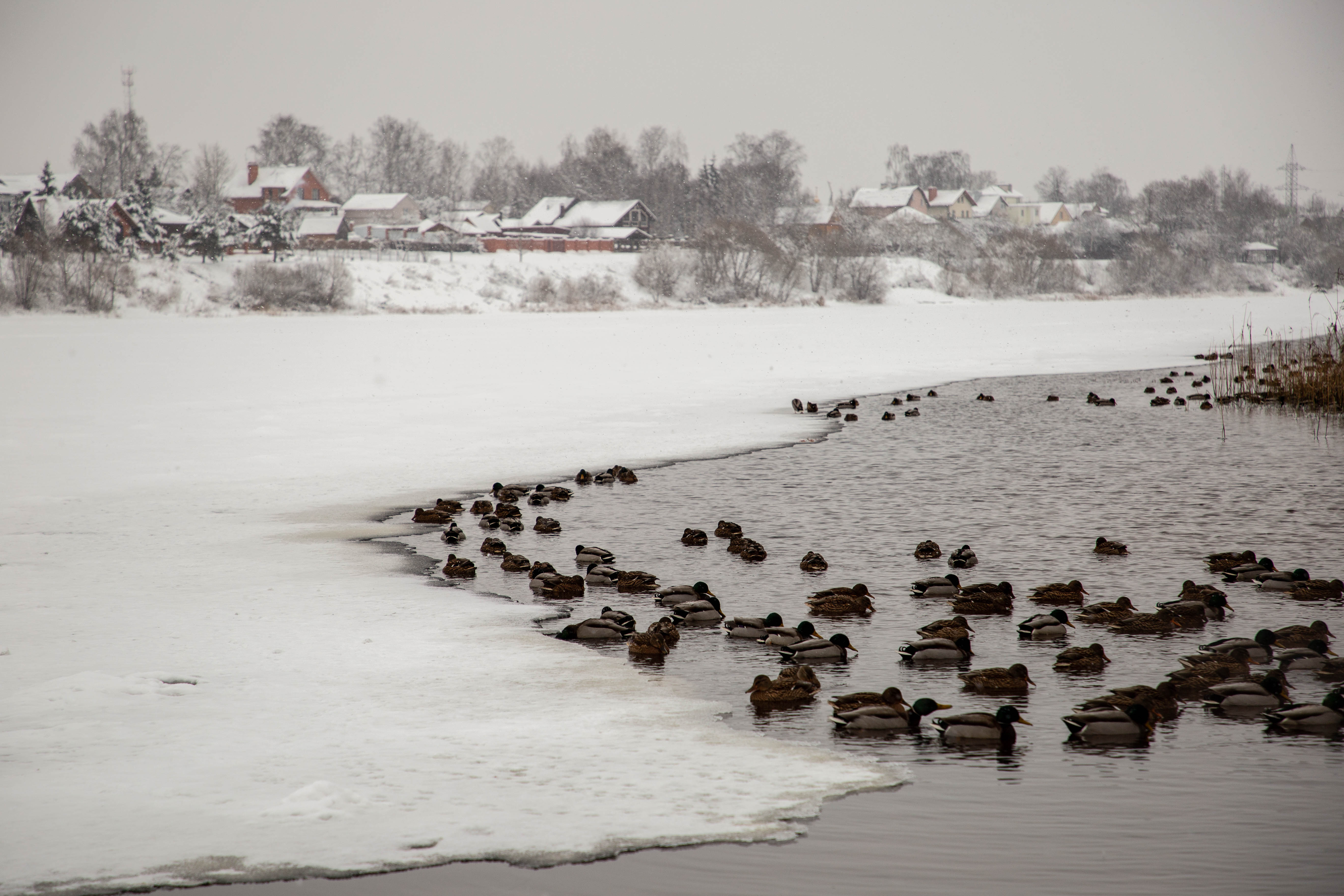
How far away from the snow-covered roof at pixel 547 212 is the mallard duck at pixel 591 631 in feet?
369

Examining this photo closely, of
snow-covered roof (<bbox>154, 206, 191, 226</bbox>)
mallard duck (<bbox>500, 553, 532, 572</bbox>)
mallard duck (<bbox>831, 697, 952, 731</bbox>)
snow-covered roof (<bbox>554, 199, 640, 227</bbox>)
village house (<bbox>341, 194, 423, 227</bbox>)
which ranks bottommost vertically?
mallard duck (<bbox>831, 697, 952, 731</bbox>)

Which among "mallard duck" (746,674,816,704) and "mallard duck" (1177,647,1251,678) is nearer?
"mallard duck" (746,674,816,704)

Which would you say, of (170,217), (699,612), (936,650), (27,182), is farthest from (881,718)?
(27,182)

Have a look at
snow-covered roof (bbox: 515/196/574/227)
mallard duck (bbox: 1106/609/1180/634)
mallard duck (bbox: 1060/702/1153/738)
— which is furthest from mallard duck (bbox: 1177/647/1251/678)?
snow-covered roof (bbox: 515/196/574/227)

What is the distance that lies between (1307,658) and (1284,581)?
2.68 meters

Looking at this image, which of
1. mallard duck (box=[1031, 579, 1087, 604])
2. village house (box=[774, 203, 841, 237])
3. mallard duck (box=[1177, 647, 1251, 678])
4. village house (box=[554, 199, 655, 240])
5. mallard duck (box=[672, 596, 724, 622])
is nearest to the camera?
mallard duck (box=[1177, 647, 1251, 678])

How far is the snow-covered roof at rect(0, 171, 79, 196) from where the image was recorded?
8581 cm

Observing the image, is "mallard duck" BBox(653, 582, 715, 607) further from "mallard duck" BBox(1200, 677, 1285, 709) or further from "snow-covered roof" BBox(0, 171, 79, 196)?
"snow-covered roof" BBox(0, 171, 79, 196)

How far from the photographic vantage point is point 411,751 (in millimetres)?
7309

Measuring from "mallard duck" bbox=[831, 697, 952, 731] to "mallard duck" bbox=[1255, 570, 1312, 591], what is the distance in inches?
209

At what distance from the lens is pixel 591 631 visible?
10062 mm

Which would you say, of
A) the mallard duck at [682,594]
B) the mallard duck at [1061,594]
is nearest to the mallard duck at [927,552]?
the mallard duck at [1061,594]

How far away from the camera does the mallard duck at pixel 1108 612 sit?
10164mm

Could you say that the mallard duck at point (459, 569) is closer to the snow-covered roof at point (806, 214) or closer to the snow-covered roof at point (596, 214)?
the snow-covered roof at point (596, 214)
